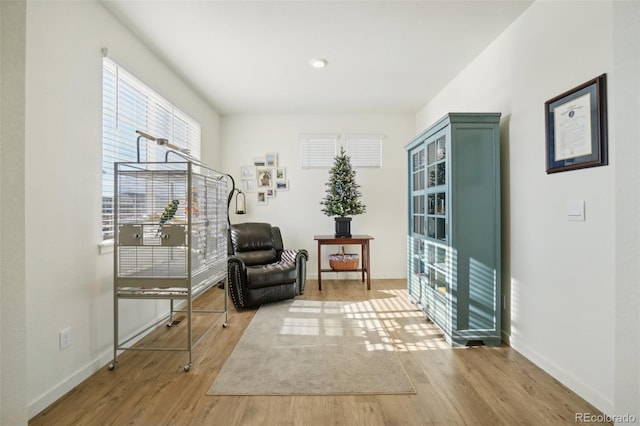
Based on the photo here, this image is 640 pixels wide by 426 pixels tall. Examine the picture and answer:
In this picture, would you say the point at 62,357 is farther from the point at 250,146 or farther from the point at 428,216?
the point at 250,146

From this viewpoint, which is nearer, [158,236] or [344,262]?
[158,236]

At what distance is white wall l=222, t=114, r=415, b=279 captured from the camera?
5.01 meters

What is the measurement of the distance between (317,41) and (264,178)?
2587 mm

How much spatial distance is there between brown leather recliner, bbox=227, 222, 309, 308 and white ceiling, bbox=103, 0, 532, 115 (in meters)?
1.95

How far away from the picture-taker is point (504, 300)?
2.67 m

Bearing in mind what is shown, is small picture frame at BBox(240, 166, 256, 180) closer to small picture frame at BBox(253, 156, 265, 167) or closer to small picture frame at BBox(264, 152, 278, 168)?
small picture frame at BBox(253, 156, 265, 167)

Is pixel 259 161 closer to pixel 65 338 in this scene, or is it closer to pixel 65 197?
pixel 65 197

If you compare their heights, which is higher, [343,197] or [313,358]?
[343,197]

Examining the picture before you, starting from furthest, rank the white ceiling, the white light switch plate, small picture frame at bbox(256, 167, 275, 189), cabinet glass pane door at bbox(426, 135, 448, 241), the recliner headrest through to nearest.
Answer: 1. small picture frame at bbox(256, 167, 275, 189)
2. the recliner headrest
3. cabinet glass pane door at bbox(426, 135, 448, 241)
4. the white ceiling
5. the white light switch plate

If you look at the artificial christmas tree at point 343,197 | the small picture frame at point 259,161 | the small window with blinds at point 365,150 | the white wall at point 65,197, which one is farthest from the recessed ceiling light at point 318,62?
the small picture frame at point 259,161

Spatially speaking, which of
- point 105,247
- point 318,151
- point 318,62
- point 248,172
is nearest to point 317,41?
point 318,62

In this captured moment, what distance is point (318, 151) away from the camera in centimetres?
501

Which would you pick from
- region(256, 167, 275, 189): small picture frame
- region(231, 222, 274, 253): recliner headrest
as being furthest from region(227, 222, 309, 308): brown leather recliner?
region(256, 167, 275, 189): small picture frame

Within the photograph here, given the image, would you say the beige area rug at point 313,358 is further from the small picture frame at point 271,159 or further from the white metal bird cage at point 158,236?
the small picture frame at point 271,159
